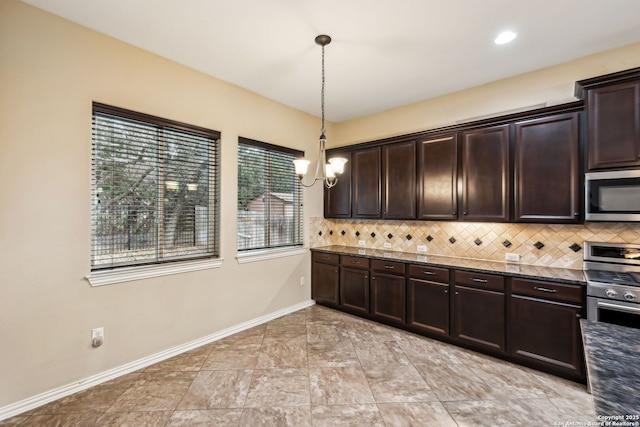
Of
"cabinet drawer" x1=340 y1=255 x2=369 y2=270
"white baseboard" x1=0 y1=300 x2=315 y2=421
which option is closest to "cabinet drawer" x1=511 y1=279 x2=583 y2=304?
"cabinet drawer" x1=340 y1=255 x2=369 y2=270

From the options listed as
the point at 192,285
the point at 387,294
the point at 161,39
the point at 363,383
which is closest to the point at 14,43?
the point at 161,39

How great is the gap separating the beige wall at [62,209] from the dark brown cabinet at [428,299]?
247 cm

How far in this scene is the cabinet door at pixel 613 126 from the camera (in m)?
2.29

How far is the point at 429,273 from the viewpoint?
10.8 ft

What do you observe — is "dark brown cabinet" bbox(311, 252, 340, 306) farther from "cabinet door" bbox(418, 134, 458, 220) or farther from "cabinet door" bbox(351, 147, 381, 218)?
"cabinet door" bbox(418, 134, 458, 220)

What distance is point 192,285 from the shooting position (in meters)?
3.10

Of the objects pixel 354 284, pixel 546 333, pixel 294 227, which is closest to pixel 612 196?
pixel 546 333

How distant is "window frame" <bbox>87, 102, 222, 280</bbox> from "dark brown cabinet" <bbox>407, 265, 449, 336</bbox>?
2.31 meters

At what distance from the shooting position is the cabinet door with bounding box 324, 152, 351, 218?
4420mm

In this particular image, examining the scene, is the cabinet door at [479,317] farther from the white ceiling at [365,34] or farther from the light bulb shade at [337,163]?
the white ceiling at [365,34]

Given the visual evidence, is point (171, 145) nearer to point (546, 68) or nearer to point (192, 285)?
point (192, 285)

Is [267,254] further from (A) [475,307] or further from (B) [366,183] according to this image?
(A) [475,307]

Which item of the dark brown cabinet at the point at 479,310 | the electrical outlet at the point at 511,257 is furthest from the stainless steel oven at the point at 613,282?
the dark brown cabinet at the point at 479,310

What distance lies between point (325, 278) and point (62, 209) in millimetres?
3131
